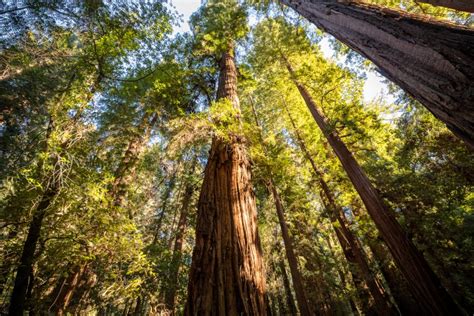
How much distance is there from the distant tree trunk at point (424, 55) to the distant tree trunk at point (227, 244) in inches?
89.0

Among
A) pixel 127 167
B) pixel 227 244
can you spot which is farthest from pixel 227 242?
pixel 127 167

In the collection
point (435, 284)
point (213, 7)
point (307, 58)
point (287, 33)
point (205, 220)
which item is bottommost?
point (435, 284)

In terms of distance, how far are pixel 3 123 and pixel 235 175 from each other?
1275cm

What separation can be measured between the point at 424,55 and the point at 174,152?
3.36m

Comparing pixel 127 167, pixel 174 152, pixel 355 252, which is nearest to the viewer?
pixel 174 152

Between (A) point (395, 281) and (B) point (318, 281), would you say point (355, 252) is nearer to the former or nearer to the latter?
(B) point (318, 281)

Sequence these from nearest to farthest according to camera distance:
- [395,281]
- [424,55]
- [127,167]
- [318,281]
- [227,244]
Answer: [424,55] < [227,244] < [127,167] < [395,281] < [318,281]

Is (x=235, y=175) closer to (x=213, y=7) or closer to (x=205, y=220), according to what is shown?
(x=205, y=220)

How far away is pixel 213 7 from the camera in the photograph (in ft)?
23.5

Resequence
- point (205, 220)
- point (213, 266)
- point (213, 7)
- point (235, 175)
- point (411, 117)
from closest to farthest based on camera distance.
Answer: point (213, 266) < point (205, 220) < point (235, 175) < point (213, 7) < point (411, 117)

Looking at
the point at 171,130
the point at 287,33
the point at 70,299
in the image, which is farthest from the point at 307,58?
the point at 70,299

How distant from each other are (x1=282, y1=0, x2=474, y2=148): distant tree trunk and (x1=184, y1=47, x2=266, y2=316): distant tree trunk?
7.41 ft

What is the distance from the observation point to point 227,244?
2.70 metres

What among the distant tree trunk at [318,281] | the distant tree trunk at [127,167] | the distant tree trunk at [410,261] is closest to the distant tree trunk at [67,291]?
the distant tree trunk at [127,167]
